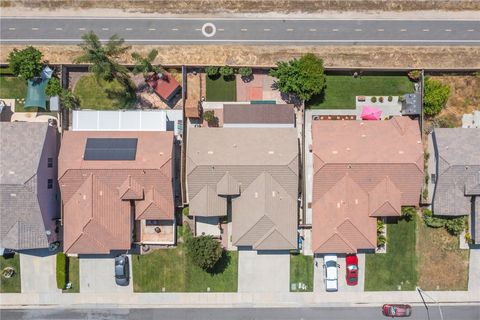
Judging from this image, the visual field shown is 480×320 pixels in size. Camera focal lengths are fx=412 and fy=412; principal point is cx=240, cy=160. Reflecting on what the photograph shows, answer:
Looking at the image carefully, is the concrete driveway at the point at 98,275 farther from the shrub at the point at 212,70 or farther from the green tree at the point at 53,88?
the shrub at the point at 212,70

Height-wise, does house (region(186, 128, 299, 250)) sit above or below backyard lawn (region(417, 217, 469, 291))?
above

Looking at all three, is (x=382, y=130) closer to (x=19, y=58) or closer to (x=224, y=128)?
(x=224, y=128)

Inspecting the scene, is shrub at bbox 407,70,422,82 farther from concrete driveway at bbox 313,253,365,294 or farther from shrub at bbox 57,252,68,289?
shrub at bbox 57,252,68,289

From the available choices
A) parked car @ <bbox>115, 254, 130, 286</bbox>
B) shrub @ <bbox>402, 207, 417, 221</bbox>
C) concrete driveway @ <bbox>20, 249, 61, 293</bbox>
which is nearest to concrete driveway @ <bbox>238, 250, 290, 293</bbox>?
parked car @ <bbox>115, 254, 130, 286</bbox>

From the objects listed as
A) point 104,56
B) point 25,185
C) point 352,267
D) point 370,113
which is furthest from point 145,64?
point 352,267

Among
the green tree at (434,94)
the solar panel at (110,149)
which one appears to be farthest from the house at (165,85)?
the green tree at (434,94)

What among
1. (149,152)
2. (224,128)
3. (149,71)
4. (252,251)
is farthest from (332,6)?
(252,251)
